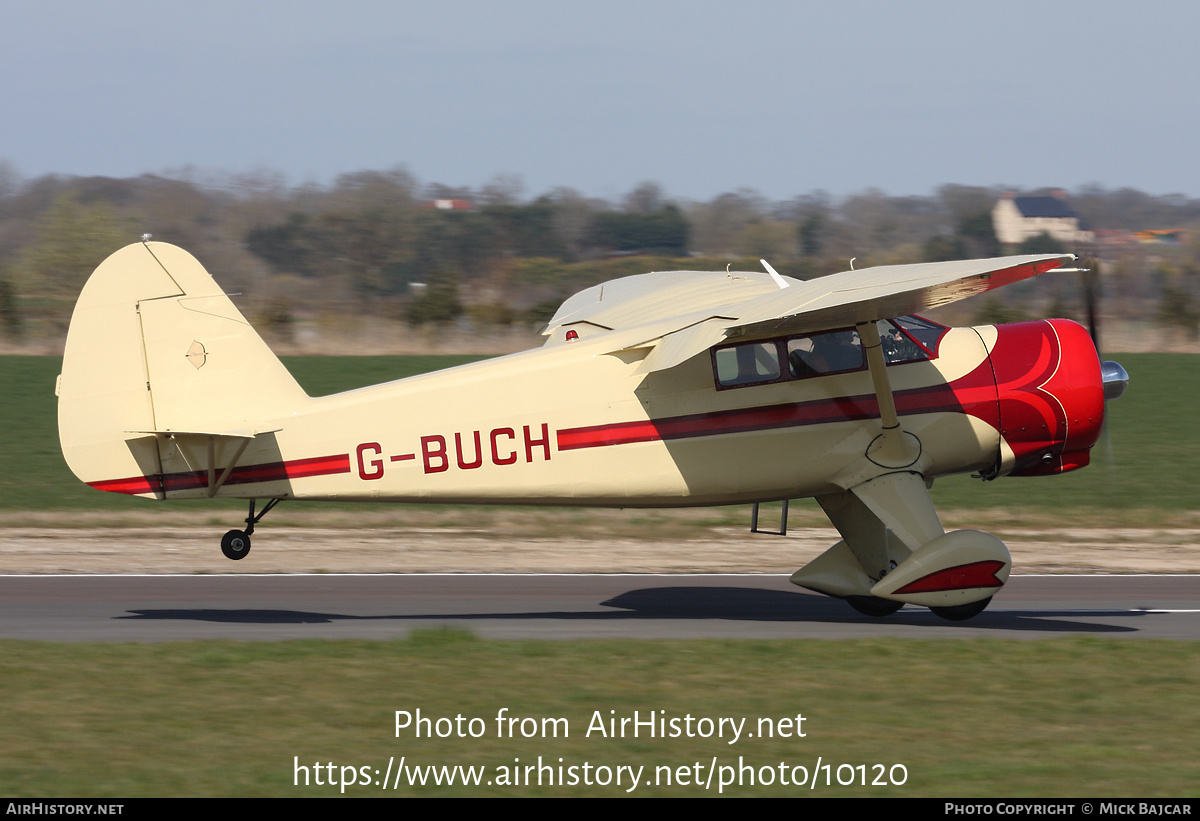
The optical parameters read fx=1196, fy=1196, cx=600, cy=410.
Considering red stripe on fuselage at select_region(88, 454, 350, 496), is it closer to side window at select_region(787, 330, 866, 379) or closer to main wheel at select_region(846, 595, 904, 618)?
side window at select_region(787, 330, 866, 379)

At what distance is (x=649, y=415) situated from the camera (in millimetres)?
9977

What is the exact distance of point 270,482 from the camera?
9.59 metres

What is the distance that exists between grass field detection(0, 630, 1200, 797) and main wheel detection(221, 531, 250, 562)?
764mm

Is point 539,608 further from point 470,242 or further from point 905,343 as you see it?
point 470,242

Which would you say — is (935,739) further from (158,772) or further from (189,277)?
(189,277)

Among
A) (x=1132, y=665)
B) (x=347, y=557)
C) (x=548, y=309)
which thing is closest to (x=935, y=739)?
(x=1132, y=665)

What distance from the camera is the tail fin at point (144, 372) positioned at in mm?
9367

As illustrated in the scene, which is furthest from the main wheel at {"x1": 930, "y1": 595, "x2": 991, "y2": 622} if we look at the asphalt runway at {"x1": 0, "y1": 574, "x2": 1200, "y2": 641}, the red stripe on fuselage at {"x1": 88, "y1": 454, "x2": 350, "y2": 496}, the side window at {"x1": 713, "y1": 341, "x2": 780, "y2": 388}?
the red stripe on fuselage at {"x1": 88, "y1": 454, "x2": 350, "y2": 496}

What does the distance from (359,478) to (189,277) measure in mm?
2127

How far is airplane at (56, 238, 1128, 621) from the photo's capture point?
940 centimetres

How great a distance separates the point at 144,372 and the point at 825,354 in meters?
5.54

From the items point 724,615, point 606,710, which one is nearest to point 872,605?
point 724,615

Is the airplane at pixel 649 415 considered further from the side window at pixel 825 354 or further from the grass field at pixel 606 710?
the grass field at pixel 606 710

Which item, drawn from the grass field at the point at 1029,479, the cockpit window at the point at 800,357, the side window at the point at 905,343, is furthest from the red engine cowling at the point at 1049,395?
the grass field at the point at 1029,479
